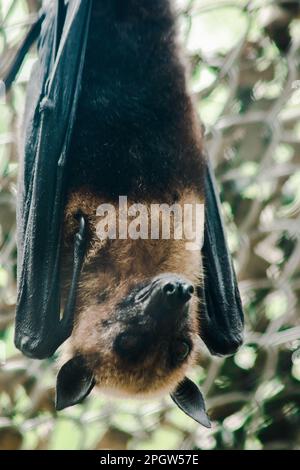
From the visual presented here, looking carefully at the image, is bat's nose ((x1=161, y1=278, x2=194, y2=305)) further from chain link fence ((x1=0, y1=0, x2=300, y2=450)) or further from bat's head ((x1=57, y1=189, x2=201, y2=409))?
chain link fence ((x1=0, y1=0, x2=300, y2=450))

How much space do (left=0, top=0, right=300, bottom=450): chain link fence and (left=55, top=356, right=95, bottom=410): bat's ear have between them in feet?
3.37

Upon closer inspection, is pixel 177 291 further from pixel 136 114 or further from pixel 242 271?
pixel 242 271

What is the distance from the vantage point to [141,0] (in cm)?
208

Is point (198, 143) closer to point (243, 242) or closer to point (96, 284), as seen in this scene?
point (96, 284)

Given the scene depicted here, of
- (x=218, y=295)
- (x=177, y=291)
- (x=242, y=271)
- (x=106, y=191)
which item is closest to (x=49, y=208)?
(x=106, y=191)

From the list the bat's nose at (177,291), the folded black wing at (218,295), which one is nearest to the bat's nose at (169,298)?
the bat's nose at (177,291)

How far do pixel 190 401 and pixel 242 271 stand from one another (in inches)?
57.8

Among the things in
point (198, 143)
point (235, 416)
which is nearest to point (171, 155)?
point (198, 143)

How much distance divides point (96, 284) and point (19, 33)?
127 cm

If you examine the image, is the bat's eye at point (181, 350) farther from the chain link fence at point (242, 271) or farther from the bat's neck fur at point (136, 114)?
the chain link fence at point (242, 271)

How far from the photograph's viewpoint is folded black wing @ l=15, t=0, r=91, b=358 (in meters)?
1.93

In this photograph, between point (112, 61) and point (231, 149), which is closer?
point (112, 61)

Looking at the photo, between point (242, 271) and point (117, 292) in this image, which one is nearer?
point (117, 292)

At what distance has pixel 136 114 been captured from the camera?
2.01 metres
